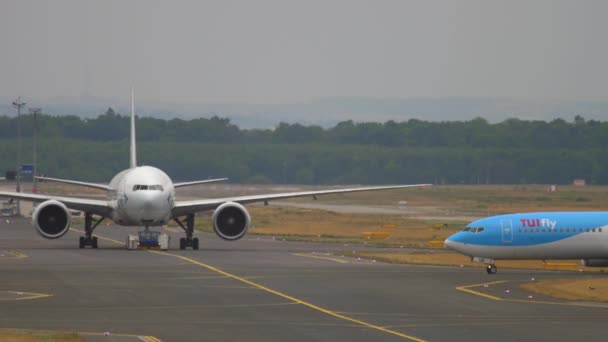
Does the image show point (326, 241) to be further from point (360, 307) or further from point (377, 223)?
point (360, 307)

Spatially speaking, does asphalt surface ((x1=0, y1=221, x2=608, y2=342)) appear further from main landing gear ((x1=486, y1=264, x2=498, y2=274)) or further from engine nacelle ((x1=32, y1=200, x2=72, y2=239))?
engine nacelle ((x1=32, y1=200, x2=72, y2=239))

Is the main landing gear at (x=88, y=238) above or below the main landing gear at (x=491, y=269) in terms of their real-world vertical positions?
above

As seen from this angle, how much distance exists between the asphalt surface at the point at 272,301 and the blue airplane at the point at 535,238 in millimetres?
945

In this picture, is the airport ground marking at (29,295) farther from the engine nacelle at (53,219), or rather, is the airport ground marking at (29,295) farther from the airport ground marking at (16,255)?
the engine nacelle at (53,219)

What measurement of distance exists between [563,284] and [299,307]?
40.4 feet

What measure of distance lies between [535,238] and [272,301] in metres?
17.1

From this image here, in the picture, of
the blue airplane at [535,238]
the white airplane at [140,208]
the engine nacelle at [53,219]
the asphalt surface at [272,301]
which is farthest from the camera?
the engine nacelle at [53,219]

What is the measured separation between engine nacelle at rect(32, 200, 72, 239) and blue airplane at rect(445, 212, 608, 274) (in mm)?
21118

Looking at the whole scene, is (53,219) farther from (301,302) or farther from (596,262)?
(301,302)

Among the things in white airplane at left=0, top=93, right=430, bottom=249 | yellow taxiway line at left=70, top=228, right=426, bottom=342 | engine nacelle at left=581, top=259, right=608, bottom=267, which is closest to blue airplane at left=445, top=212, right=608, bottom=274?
engine nacelle at left=581, top=259, right=608, bottom=267

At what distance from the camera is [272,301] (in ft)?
135

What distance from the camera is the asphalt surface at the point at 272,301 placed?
3312 centimetres

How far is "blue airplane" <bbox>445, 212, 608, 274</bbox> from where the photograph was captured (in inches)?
2143

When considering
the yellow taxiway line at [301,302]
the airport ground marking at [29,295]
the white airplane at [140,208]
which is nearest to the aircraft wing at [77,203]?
the white airplane at [140,208]
